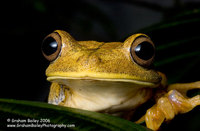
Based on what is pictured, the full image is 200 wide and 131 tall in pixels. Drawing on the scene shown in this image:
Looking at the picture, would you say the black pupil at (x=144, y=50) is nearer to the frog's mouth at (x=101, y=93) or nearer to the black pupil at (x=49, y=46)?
the frog's mouth at (x=101, y=93)

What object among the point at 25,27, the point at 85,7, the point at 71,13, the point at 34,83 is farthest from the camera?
the point at 71,13

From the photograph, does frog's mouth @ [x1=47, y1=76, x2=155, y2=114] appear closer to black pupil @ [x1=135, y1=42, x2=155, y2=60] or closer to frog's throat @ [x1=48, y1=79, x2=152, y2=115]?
frog's throat @ [x1=48, y1=79, x2=152, y2=115]

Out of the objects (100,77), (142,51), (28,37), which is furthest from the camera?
(28,37)

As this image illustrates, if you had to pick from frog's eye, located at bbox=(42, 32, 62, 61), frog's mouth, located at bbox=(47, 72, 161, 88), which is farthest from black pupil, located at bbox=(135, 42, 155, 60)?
frog's eye, located at bbox=(42, 32, 62, 61)

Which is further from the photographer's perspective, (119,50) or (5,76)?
(5,76)

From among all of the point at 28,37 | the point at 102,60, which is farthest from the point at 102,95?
the point at 28,37

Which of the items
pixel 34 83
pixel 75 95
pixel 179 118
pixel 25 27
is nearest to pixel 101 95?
pixel 75 95

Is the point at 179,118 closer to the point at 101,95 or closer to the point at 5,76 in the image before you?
the point at 101,95

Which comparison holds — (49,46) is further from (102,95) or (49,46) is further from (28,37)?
(28,37)
